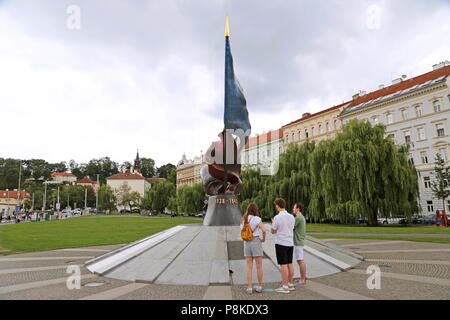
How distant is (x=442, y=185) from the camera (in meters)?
28.5

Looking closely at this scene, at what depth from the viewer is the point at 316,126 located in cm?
5241

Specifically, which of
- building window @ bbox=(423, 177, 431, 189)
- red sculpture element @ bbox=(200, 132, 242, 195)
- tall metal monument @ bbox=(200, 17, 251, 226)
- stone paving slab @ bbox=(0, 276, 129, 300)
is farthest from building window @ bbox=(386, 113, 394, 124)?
stone paving slab @ bbox=(0, 276, 129, 300)

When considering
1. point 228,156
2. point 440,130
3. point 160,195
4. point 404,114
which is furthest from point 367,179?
point 160,195

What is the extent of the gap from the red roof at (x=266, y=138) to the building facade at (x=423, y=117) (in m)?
20.8

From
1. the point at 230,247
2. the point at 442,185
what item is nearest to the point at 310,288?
the point at 230,247

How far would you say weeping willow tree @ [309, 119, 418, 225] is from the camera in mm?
22797

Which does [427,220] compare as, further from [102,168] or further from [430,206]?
[102,168]

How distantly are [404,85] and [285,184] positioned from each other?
25.9 m

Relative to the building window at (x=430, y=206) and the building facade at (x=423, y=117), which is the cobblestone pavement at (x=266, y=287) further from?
the building window at (x=430, y=206)

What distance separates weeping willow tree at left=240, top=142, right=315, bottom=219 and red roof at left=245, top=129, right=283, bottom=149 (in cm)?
2385

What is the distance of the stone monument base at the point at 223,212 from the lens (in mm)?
13086

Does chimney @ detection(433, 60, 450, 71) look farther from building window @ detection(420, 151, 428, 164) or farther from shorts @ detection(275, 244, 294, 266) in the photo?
shorts @ detection(275, 244, 294, 266)

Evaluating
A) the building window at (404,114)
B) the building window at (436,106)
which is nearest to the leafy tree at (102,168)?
the building window at (404,114)
